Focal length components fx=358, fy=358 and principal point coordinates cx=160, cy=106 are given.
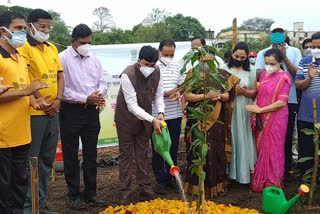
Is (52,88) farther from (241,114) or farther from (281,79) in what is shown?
(281,79)

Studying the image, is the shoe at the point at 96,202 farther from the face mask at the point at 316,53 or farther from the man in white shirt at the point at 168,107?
the face mask at the point at 316,53

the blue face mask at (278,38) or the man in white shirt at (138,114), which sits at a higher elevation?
the blue face mask at (278,38)

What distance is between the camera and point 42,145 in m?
3.68

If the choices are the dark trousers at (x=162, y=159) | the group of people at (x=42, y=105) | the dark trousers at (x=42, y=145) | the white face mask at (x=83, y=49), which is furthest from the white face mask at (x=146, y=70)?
the dark trousers at (x=42, y=145)

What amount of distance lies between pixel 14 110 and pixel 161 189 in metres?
2.28

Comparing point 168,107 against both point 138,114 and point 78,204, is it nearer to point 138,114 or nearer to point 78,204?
point 138,114

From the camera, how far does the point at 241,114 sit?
181 inches

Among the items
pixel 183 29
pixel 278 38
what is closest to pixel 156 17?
pixel 183 29

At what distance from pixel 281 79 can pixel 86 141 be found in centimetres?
246

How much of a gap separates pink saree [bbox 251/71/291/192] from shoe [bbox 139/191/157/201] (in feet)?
4.45

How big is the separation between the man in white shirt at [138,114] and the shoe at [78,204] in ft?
1.40

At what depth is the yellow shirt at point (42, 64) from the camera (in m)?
3.47

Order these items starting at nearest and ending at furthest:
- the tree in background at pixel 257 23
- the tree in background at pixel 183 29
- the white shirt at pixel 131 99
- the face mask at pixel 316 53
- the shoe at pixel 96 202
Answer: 1. the white shirt at pixel 131 99
2. the shoe at pixel 96 202
3. the face mask at pixel 316 53
4. the tree in background at pixel 183 29
5. the tree in background at pixel 257 23

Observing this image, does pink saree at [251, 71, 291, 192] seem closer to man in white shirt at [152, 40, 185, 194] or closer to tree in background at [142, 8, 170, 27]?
man in white shirt at [152, 40, 185, 194]
